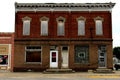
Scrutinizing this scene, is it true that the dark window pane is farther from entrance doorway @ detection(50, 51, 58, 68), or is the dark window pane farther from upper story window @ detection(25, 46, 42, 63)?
entrance doorway @ detection(50, 51, 58, 68)

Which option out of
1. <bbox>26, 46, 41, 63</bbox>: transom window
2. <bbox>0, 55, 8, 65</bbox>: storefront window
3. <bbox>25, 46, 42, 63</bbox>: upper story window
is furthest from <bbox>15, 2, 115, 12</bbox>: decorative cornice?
<bbox>0, 55, 8, 65</bbox>: storefront window

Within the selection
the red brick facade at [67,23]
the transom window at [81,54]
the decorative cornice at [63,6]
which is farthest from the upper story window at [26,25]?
the transom window at [81,54]

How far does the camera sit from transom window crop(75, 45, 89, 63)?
41969 millimetres

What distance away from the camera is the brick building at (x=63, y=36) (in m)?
41.8

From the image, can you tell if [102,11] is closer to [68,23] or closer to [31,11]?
[68,23]

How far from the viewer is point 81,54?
42.1 m

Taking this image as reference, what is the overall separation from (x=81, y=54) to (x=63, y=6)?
672 centimetres

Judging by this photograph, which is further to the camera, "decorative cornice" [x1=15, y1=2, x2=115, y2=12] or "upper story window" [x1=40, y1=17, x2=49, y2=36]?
"upper story window" [x1=40, y1=17, x2=49, y2=36]

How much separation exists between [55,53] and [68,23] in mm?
4310

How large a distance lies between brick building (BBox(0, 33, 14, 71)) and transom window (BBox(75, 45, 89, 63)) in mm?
8488

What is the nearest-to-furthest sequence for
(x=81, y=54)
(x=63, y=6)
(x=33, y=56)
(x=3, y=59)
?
(x=81, y=54) < (x=33, y=56) < (x=3, y=59) < (x=63, y=6)

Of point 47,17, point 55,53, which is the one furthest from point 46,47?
point 47,17

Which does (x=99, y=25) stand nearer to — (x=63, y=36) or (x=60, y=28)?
(x=63, y=36)

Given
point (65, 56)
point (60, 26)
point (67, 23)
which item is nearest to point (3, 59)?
point (65, 56)
